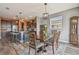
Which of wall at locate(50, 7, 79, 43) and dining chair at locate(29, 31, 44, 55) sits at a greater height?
wall at locate(50, 7, 79, 43)

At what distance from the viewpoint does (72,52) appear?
8.37 ft

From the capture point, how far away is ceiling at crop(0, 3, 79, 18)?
2.47 m

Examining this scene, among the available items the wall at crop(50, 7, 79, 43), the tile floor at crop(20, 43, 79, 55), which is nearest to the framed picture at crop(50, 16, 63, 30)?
the wall at crop(50, 7, 79, 43)

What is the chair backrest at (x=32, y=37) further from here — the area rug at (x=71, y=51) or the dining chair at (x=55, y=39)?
the area rug at (x=71, y=51)

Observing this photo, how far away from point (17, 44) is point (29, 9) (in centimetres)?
67

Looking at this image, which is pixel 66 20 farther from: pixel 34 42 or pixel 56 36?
A: pixel 34 42

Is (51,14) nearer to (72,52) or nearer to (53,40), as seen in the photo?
(53,40)

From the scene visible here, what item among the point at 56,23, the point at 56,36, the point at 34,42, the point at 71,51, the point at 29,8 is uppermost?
the point at 29,8

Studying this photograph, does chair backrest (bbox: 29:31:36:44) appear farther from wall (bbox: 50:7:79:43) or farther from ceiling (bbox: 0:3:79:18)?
wall (bbox: 50:7:79:43)

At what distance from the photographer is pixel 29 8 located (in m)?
2.50

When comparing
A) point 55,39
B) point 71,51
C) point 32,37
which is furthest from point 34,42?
point 71,51

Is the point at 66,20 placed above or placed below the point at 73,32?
above

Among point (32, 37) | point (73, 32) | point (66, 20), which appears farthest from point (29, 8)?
point (73, 32)
